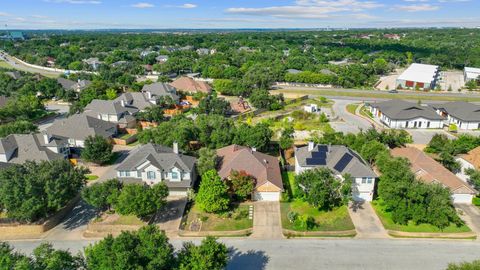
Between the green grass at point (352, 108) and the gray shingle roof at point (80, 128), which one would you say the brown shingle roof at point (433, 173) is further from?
the gray shingle roof at point (80, 128)

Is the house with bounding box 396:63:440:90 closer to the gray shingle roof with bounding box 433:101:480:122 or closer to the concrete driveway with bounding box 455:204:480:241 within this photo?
the gray shingle roof with bounding box 433:101:480:122

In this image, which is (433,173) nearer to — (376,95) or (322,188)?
(322,188)

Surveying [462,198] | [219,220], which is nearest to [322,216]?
[219,220]

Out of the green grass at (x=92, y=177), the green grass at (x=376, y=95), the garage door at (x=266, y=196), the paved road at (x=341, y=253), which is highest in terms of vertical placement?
the green grass at (x=376, y=95)

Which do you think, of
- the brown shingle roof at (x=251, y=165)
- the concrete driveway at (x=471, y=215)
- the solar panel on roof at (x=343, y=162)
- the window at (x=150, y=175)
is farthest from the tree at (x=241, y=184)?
the concrete driveway at (x=471, y=215)

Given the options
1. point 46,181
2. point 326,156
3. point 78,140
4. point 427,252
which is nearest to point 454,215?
point 427,252

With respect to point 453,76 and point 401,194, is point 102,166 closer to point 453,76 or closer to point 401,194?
point 401,194
